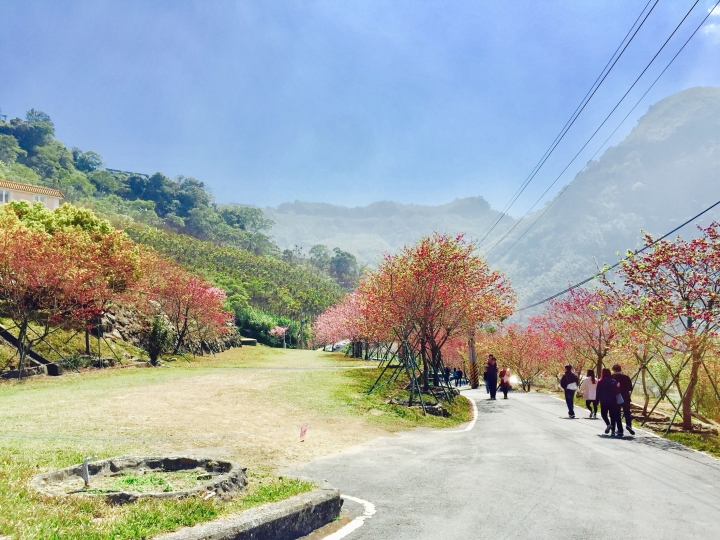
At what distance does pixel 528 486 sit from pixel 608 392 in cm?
747

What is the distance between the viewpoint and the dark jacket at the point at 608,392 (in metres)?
14.0

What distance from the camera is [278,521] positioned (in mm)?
5250

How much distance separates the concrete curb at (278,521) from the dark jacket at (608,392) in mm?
10450

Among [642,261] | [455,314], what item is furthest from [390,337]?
[642,261]

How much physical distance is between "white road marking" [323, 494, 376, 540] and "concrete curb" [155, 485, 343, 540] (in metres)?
0.26

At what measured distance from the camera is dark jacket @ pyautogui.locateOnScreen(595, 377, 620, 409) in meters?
14.0

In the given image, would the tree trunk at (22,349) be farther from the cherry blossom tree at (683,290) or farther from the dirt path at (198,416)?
the cherry blossom tree at (683,290)

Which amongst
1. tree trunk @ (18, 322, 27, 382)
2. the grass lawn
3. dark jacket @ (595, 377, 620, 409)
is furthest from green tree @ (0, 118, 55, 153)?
dark jacket @ (595, 377, 620, 409)

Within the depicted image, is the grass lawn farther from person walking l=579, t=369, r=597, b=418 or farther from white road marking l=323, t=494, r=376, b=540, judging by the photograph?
person walking l=579, t=369, r=597, b=418

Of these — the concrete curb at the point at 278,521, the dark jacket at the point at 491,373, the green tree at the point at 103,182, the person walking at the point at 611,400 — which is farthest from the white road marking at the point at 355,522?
the green tree at the point at 103,182

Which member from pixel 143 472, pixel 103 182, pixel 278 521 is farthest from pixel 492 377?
pixel 103 182

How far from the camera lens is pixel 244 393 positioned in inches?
721

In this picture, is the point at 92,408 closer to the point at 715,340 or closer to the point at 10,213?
the point at 715,340

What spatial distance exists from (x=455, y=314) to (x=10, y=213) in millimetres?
26300
